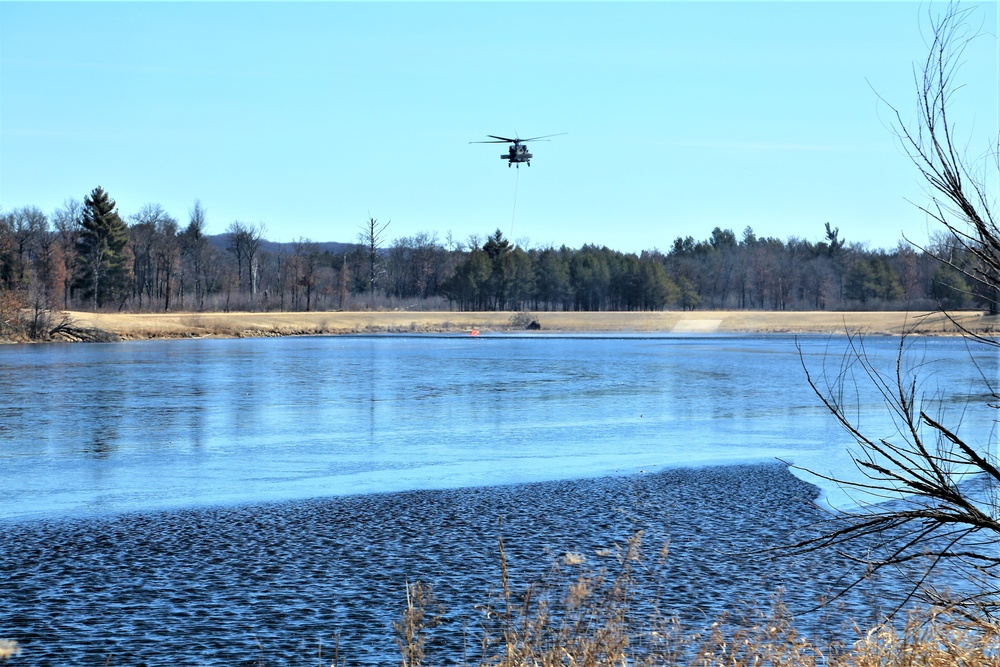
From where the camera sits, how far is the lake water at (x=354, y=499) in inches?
324

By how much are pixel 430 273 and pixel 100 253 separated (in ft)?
194

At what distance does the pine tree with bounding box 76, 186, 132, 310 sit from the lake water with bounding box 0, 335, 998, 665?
236 ft

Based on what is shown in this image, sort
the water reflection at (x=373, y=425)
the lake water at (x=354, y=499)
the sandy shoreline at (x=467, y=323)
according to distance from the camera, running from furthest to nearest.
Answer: the sandy shoreline at (x=467, y=323) → the water reflection at (x=373, y=425) → the lake water at (x=354, y=499)

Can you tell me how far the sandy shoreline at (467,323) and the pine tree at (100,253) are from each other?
526 inches

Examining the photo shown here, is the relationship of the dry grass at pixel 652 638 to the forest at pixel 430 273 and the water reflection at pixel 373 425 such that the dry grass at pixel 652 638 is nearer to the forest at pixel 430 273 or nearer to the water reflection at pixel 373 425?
the water reflection at pixel 373 425

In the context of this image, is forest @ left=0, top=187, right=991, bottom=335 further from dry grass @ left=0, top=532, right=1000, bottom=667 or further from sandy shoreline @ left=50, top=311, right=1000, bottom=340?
dry grass @ left=0, top=532, right=1000, bottom=667

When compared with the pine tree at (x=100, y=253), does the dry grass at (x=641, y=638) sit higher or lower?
lower

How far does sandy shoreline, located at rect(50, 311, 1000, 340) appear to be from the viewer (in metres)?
68.5

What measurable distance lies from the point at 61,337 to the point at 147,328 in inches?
286

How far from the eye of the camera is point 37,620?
315 inches

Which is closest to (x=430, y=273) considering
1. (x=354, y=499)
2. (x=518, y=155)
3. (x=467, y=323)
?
(x=467, y=323)

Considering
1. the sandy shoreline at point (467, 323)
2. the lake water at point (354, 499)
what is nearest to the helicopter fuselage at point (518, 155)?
the lake water at point (354, 499)

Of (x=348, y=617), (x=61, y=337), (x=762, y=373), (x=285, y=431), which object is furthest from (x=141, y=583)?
(x=61, y=337)

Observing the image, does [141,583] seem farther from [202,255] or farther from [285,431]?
[202,255]
